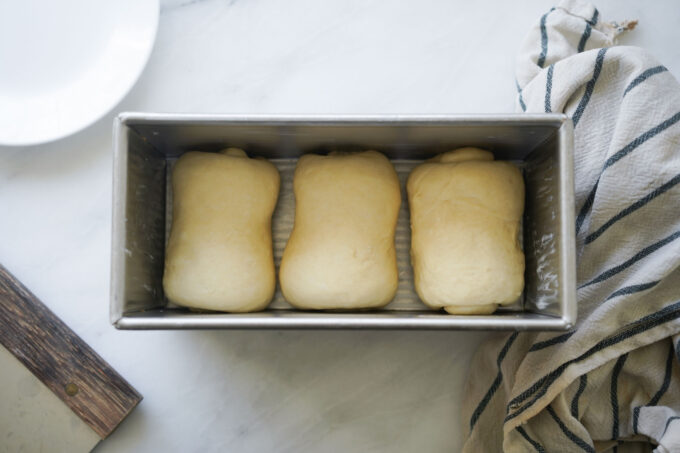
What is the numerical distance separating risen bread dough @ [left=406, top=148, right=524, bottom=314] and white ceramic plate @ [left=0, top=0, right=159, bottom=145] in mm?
477

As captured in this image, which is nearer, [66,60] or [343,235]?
[343,235]

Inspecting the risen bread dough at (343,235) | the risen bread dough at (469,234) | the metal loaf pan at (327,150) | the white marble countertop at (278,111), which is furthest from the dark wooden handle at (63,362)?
the risen bread dough at (469,234)

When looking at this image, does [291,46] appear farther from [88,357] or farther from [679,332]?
[679,332]

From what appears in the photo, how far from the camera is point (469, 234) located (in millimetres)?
679

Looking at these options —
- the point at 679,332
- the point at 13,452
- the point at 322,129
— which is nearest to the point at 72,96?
the point at 322,129

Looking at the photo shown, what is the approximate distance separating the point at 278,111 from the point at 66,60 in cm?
34

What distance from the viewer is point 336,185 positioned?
705 millimetres

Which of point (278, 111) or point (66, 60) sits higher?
point (66, 60)

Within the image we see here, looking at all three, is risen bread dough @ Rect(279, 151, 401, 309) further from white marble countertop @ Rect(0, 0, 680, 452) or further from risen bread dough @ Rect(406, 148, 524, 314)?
white marble countertop @ Rect(0, 0, 680, 452)

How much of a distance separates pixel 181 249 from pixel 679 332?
65 centimetres

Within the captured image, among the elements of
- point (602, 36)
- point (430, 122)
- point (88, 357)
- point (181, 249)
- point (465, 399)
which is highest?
point (602, 36)

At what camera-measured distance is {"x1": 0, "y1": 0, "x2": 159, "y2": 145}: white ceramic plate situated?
80 cm

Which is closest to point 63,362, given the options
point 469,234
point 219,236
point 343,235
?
point 219,236

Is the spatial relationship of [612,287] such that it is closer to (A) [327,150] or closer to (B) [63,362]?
(A) [327,150]
